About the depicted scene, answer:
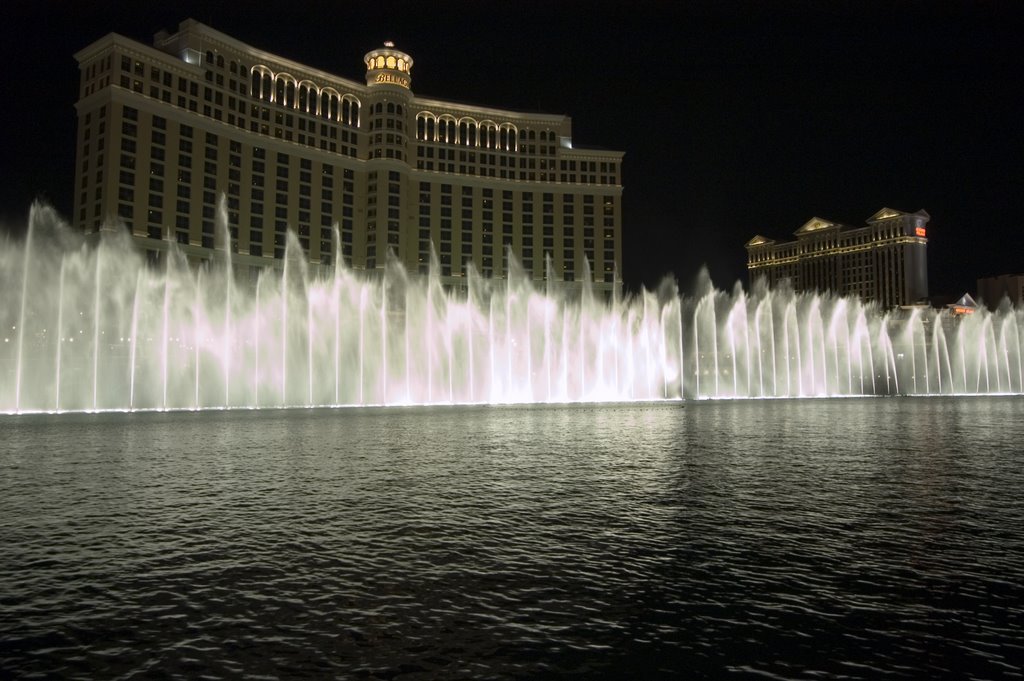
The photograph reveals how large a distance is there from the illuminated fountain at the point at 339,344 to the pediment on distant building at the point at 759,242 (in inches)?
4817

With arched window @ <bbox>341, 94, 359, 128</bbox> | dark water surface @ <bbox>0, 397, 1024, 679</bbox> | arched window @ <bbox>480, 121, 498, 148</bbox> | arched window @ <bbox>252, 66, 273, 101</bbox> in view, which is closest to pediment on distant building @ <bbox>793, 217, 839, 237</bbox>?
arched window @ <bbox>480, 121, 498, 148</bbox>

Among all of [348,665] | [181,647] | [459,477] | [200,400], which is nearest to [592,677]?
[348,665]

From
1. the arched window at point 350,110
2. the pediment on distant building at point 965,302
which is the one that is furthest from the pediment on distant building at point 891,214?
the arched window at point 350,110

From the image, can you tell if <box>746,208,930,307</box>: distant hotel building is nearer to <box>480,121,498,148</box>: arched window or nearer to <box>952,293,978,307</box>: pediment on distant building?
<box>952,293,978,307</box>: pediment on distant building

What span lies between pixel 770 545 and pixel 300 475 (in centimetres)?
953

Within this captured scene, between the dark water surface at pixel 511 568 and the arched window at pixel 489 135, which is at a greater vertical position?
the arched window at pixel 489 135

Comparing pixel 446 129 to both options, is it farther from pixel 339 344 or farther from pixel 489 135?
pixel 339 344

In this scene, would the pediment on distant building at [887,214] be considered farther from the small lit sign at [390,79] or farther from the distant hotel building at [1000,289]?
the small lit sign at [390,79]

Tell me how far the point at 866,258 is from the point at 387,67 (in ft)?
354

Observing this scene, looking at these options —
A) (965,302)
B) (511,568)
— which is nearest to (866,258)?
(965,302)

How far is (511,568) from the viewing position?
25.9 feet

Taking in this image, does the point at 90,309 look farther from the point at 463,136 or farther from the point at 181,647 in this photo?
the point at 463,136

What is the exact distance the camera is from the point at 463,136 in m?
119

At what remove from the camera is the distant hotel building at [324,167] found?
8431 cm
